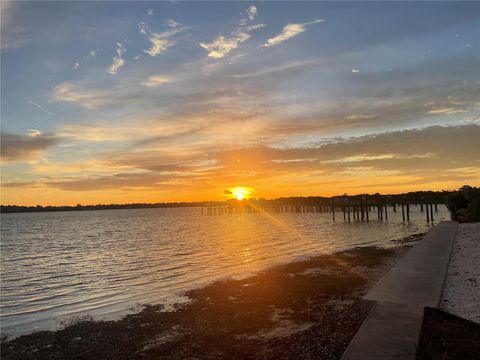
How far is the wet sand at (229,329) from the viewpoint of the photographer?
344 inches

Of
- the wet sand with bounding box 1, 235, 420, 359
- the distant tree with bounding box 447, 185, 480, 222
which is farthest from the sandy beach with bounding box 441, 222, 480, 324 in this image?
the distant tree with bounding box 447, 185, 480, 222

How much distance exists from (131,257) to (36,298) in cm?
1258

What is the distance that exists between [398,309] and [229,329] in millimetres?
4187

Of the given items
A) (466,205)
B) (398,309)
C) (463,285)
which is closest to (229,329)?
(398,309)

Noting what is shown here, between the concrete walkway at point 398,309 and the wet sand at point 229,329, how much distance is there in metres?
0.80

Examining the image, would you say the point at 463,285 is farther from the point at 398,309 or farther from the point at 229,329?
the point at 229,329

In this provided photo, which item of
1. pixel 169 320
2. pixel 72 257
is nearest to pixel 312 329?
pixel 169 320

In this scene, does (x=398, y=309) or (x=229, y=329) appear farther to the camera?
(x=229, y=329)

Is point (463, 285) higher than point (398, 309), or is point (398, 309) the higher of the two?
point (398, 309)

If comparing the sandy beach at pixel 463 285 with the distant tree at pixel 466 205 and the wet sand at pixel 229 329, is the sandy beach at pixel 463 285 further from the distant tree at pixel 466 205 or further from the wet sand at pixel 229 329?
the distant tree at pixel 466 205

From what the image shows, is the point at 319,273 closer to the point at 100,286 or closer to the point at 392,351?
the point at 100,286

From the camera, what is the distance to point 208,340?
9555 mm

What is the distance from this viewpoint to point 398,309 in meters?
8.64

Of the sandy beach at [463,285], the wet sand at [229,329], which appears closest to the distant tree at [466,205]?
the sandy beach at [463,285]
